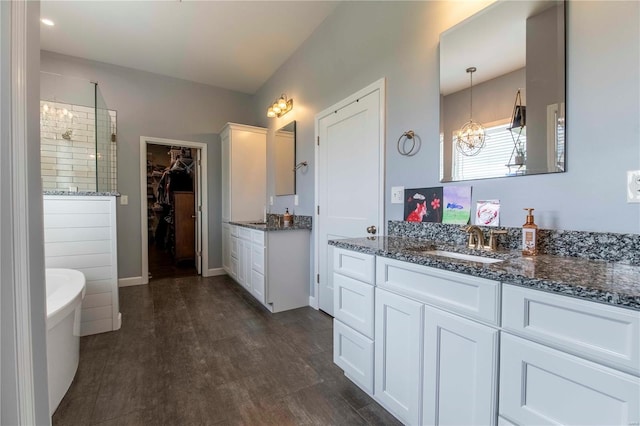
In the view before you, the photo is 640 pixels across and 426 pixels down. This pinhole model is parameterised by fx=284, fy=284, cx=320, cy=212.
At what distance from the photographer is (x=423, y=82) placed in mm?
1860

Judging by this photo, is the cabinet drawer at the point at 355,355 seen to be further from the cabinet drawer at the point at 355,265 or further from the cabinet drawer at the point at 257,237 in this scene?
the cabinet drawer at the point at 257,237

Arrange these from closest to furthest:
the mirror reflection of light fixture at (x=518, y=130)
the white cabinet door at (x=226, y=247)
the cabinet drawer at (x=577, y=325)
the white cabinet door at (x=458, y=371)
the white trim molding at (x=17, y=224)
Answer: the white trim molding at (x=17, y=224), the cabinet drawer at (x=577, y=325), the white cabinet door at (x=458, y=371), the mirror reflection of light fixture at (x=518, y=130), the white cabinet door at (x=226, y=247)

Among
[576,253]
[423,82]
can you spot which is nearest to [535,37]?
[423,82]

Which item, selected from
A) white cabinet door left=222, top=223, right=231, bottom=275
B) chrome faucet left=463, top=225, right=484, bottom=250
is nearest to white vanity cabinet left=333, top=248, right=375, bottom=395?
chrome faucet left=463, top=225, right=484, bottom=250

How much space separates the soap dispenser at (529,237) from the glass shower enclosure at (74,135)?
13.3ft

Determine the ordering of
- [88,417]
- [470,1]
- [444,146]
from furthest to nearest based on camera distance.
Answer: [444,146] → [470,1] → [88,417]

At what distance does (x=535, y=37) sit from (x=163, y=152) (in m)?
7.69

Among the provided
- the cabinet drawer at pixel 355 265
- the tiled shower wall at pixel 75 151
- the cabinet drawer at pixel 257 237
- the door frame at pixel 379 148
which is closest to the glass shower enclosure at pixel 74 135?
the tiled shower wall at pixel 75 151

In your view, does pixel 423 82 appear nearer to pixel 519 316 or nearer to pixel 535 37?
pixel 535 37

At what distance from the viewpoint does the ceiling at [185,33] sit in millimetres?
2629

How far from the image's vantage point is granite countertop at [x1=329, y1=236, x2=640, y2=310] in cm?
74

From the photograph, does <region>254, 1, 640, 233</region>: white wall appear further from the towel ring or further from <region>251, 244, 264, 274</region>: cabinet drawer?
<region>251, 244, 264, 274</region>: cabinet drawer

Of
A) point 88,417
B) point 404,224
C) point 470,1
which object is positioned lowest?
point 88,417

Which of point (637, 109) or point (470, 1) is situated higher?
point (470, 1)
